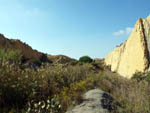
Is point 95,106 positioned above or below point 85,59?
below

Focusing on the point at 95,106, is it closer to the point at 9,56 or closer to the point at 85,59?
the point at 9,56

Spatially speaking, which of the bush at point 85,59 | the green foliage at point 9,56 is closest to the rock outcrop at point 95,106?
the green foliage at point 9,56

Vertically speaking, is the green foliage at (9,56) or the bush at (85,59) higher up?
the bush at (85,59)

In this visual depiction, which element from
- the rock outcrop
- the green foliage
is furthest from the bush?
the rock outcrop

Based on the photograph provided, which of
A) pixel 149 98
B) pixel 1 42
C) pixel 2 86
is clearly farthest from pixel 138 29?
pixel 1 42

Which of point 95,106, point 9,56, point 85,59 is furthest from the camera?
point 85,59

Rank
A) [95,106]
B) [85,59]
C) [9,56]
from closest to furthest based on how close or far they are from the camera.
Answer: [95,106] < [9,56] < [85,59]

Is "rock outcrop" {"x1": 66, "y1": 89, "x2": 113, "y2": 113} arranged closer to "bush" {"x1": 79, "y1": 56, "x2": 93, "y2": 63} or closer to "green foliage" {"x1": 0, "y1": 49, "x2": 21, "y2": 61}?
"green foliage" {"x1": 0, "y1": 49, "x2": 21, "y2": 61}

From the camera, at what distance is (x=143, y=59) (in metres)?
10.6

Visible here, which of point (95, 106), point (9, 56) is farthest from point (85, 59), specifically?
point (95, 106)

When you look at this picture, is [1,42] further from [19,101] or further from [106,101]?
[106,101]

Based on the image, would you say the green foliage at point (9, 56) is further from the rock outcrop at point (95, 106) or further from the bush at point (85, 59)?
the bush at point (85, 59)

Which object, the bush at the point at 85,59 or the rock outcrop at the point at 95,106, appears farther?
the bush at the point at 85,59

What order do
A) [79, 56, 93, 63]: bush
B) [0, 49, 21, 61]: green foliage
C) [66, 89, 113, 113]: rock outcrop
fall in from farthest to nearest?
[79, 56, 93, 63]: bush
[0, 49, 21, 61]: green foliage
[66, 89, 113, 113]: rock outcrop
